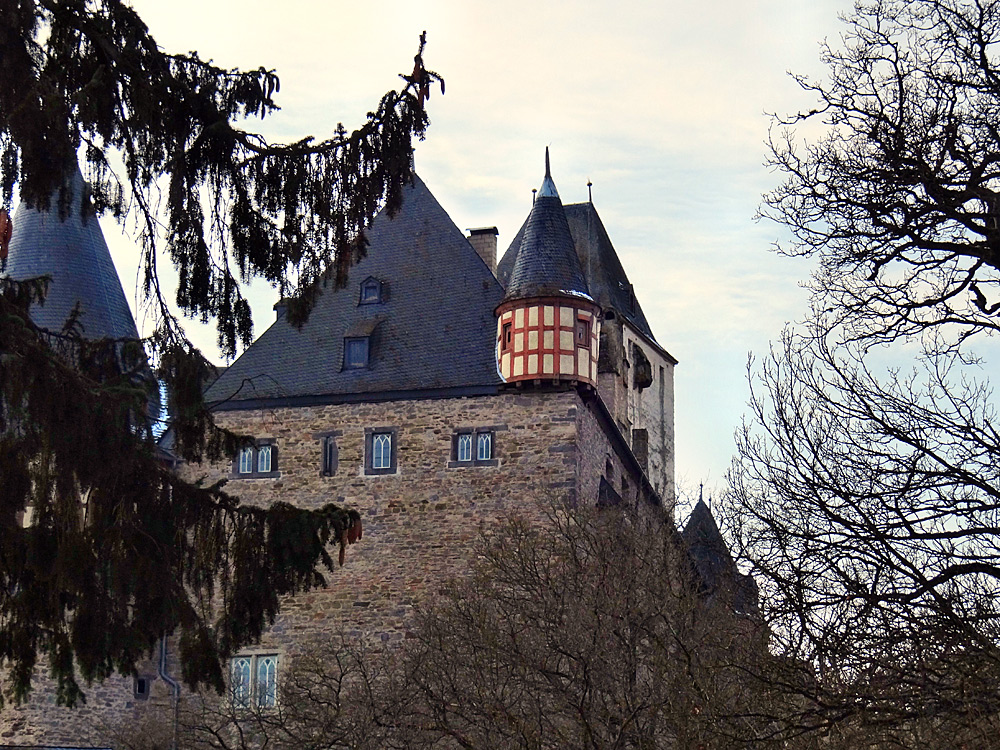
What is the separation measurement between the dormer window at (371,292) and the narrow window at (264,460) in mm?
3615

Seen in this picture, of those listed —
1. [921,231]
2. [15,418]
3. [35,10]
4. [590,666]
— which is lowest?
[590,666]

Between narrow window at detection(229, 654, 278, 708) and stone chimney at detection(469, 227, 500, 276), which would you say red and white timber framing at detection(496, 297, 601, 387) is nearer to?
narrow window at detection(229, 654, 278, 708)

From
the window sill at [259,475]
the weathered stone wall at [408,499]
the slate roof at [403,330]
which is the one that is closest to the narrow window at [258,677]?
the weathered stone wall at [408,499]

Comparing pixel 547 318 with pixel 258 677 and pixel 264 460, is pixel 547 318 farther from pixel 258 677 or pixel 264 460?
pixel 258 677

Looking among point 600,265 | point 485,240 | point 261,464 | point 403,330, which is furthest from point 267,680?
point 600,265

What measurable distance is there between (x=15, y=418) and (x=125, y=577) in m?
1.12

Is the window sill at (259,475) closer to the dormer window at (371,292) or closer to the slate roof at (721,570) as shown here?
the dormer window at (371,292)

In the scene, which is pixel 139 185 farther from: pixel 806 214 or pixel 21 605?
pixel 806 214

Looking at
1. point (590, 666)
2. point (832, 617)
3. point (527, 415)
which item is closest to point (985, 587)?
point (832, 617)

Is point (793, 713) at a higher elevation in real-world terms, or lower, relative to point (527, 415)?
lower

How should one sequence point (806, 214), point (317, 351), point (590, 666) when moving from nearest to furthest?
1. point (806, 214)
2. point (590, 666)
3. point (317, 351)

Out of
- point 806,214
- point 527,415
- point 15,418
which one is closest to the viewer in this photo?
point 15,418

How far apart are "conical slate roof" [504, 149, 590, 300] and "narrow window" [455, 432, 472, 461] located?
2617mm

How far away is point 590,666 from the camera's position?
2084 cm
